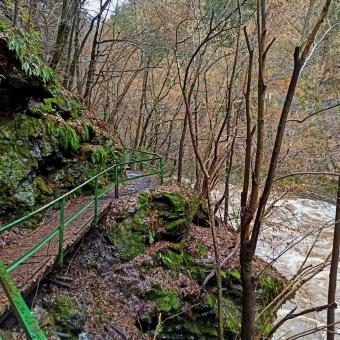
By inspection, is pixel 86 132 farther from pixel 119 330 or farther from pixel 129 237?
pixel 119 330

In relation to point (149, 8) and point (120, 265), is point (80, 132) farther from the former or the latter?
point (149, 8)

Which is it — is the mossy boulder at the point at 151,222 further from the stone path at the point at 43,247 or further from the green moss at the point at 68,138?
the green moss at the point at 68,138

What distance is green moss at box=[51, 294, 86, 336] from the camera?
495 centimetres

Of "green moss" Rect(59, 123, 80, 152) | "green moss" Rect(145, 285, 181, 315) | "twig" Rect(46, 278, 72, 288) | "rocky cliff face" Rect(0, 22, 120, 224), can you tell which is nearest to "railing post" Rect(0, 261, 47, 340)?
"twig" Rect(46, 278, 72, 288)

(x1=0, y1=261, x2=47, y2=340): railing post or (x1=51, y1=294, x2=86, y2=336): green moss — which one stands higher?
(x1=0, y1=261, x2=47, y2=340): railing post

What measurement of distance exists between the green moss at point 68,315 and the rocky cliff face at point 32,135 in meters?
1.91

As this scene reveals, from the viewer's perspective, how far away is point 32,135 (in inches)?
278

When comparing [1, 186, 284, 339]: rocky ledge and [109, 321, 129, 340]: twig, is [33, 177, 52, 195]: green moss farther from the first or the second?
[109, 321, 129, 340]: twig

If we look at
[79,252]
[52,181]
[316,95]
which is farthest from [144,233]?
[316,95]

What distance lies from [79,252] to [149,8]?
34.4ft

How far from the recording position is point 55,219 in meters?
7.14

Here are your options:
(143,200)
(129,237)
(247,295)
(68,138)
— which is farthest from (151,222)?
(247,295)

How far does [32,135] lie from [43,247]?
8.30ft

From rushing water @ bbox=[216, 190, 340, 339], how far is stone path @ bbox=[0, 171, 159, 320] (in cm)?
338
